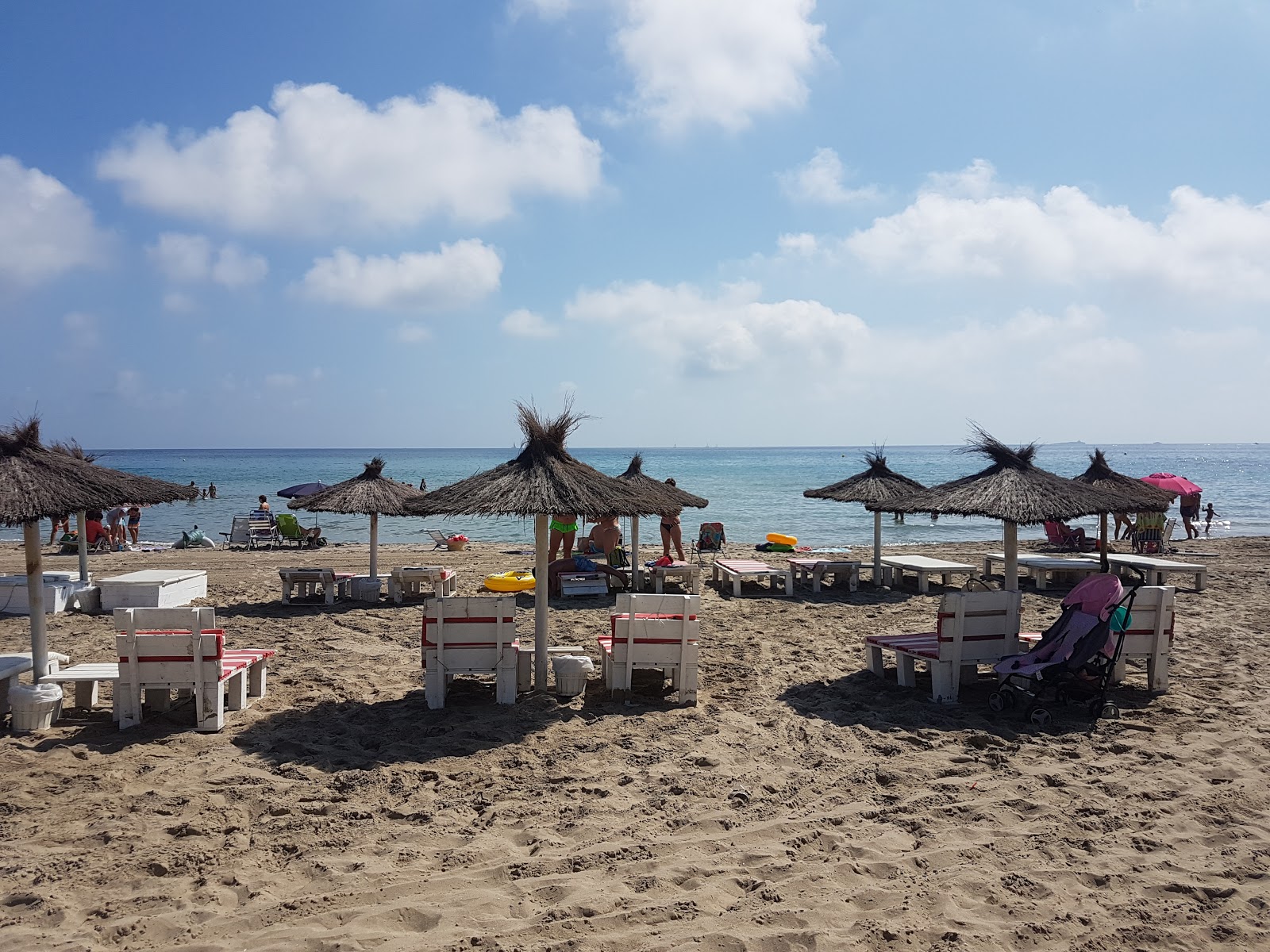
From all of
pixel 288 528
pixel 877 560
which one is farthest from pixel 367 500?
pixel 288 528

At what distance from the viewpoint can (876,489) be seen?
517 inches

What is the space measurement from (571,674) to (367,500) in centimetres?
607

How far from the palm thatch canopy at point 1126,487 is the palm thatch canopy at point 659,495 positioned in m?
4.65

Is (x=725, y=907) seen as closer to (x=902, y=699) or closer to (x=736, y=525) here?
(x=902, y=699)

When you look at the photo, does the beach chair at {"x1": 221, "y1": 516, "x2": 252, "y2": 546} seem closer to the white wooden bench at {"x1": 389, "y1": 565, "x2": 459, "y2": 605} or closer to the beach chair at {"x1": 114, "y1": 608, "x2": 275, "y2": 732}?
the white wooden bench at {"x1": 389, "y1": 565, "x2": 459, "y2": 605}

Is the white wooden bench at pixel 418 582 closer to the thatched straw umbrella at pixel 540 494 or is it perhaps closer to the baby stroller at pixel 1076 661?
the thatched straw umbrella at pixel 540 494

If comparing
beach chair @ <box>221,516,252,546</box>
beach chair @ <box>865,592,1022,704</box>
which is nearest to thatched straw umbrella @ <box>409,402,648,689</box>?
beach chair @ <box>865,592,1022,704</box>

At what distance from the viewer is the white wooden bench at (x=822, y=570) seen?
40.9 feet

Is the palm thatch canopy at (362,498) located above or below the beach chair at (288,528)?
Answer: above

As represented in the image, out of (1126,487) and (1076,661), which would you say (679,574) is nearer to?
(1076,661)

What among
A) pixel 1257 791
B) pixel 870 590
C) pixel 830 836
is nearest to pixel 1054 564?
pixel 870 590

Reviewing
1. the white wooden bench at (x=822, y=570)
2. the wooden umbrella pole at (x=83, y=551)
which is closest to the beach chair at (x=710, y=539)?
the white wooden bench at (x=822, y=570)

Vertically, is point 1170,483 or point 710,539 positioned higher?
point 1170,483

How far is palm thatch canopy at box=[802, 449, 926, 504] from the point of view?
13.0 m
